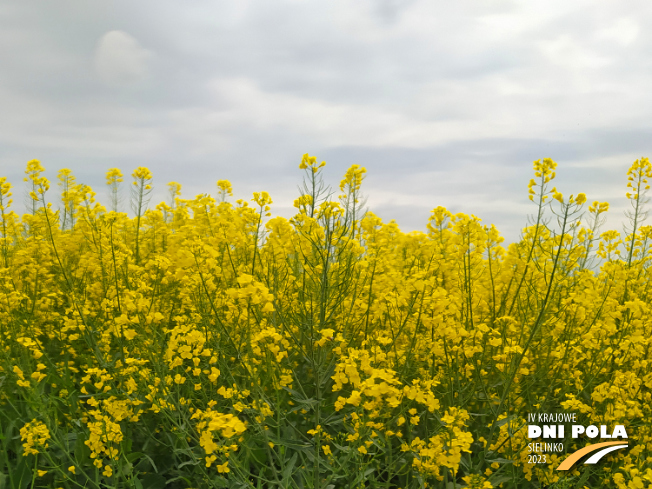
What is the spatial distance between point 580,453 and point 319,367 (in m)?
2.19

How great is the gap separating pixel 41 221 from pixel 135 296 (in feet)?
14.5

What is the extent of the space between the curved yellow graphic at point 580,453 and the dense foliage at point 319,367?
0.29 ft

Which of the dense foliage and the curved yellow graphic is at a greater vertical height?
the dense foliage

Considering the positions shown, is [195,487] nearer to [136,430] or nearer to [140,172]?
[136,430]

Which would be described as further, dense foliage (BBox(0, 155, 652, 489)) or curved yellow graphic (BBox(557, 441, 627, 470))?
curved yellow graphic (BBox(557, 441, 627, 470))

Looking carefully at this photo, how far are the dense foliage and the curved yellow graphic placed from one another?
0.09 m

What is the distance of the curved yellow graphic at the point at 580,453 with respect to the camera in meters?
3.44

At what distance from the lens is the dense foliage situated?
2801mm

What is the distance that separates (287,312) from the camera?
3.85 m

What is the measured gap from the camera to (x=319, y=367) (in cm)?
283

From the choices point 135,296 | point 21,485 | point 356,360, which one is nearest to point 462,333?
point 356,360

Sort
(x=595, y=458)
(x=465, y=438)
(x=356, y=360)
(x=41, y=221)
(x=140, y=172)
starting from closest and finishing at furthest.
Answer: (x=465, y=438) < (x=356, y=360) < (x=595, y=458) < (x=140, y=172) < (x=41, y=221)

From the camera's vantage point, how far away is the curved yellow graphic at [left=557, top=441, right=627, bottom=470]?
344 centimetres

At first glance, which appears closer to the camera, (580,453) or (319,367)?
(319,367)
